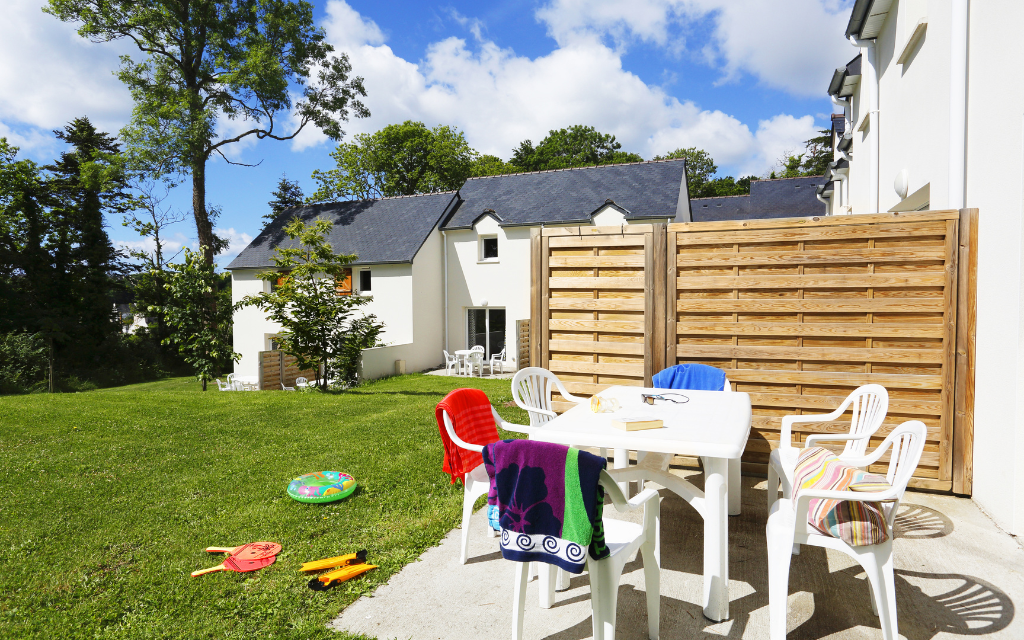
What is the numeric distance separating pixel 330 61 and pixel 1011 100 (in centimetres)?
2726

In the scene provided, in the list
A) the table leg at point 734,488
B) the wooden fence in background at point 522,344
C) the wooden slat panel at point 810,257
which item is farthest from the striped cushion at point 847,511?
the wooden fence in background at point 522,344

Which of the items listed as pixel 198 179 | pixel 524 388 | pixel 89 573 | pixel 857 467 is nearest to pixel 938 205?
pixel 857 467

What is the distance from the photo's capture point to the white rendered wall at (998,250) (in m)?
3.79

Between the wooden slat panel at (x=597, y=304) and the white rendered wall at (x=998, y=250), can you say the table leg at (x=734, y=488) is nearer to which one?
the white rendered wall at (x=998, y=250)

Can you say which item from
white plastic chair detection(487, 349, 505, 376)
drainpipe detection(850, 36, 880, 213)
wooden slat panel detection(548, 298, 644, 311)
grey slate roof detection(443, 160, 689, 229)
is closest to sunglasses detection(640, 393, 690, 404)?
wooden slat panel detection(548, 298, 644, 311)

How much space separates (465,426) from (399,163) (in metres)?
37.5

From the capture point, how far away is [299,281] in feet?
40.4

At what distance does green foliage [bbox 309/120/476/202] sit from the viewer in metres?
37.8

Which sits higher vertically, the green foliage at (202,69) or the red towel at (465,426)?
the green foliage at (202,69)

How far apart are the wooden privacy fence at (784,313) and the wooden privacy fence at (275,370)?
38.0ft

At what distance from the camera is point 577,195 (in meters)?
19.5

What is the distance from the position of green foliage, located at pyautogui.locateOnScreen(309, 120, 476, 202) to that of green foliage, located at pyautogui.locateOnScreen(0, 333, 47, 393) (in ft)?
62.2

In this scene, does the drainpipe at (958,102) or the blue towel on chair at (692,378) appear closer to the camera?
the drainpipe at (958,102)

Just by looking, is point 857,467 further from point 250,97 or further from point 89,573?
point 250,97
